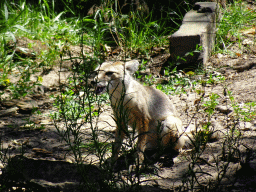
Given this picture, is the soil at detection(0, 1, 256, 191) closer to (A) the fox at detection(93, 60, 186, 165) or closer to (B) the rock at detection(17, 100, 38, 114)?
(B) the rock at detection(17, 100, 38, 114)

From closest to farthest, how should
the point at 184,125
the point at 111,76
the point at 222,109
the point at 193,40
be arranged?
the point at 111,76, the point at 184,125, the point at 222,109, the point at 193,40

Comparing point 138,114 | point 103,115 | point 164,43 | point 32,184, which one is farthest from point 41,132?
point 164,43

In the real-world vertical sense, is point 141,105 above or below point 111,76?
below

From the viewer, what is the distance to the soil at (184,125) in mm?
2469

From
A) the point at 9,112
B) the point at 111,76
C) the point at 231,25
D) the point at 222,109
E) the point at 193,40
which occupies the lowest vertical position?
the point at 9,112

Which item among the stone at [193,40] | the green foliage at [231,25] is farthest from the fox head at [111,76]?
the green foliage at [231,25]

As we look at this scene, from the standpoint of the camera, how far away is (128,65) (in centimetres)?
389

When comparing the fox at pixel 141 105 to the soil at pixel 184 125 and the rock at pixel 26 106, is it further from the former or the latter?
the rock at pixel 26 106

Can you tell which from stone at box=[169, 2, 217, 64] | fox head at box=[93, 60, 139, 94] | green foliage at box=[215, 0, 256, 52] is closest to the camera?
fox head at box=[93, 60, 139, 94]

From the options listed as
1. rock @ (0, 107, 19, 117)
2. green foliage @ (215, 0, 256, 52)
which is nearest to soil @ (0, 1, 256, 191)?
rock @ (0, 107, 19, 117)

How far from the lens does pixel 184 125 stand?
4355 mm

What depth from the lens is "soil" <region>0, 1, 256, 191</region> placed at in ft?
8.10

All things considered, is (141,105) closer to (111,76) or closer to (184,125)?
(111,76)

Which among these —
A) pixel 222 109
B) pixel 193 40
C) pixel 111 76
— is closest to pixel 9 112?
pixel 111 76
